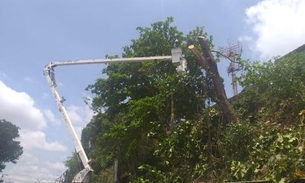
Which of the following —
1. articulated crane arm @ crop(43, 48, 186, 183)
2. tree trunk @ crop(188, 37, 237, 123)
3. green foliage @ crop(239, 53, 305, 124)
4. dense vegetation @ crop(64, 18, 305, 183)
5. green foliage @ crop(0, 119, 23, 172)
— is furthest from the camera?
green foliage @ crop(0, 119, 23, 172)

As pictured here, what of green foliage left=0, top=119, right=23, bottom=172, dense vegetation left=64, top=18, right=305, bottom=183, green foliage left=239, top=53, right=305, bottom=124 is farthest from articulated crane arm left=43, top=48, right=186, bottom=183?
green foliage left=0, top=119, right=23, bottom=172

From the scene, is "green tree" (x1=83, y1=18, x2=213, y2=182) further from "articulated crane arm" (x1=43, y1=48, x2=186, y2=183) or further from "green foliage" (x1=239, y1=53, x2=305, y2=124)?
"green foliage" (x1=239, y1=53, x2=305, y2=124)

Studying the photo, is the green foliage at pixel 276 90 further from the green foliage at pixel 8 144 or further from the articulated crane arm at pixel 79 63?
the green foliage at pixel 8 144

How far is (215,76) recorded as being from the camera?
1064cm

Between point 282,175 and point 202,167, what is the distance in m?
3.78

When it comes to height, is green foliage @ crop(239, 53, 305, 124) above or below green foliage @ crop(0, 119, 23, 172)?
below

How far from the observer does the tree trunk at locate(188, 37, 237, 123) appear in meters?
10.2

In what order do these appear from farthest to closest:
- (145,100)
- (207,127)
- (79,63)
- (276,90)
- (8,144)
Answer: (8,144) < (79,63) < (145,100) < (207,127) < (276,90)

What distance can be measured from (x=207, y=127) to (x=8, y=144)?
41.7 m

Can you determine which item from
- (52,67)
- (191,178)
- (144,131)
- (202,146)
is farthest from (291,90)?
(52,67)

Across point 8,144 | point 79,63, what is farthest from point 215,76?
point 8,144

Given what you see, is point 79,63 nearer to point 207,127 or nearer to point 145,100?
point 145,100

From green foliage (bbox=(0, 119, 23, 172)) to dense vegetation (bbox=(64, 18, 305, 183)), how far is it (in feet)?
111

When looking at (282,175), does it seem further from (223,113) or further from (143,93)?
(143,93)
